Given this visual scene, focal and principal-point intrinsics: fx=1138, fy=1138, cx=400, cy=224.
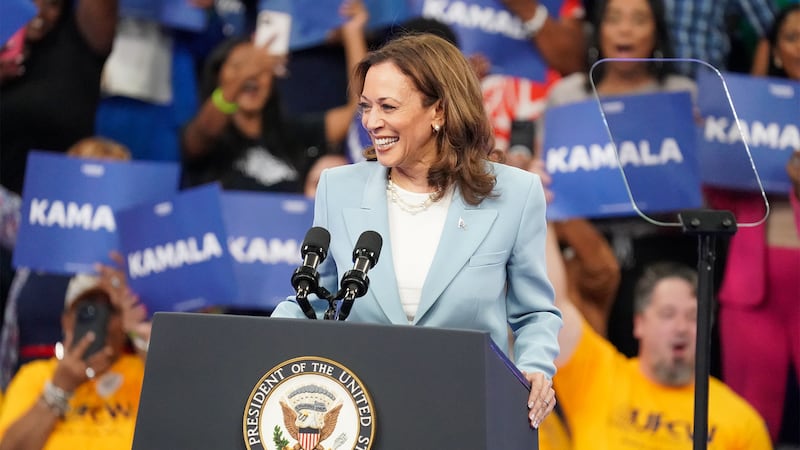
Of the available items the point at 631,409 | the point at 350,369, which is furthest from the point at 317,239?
the point at 631,409

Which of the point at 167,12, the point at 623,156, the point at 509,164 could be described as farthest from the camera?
the point at 167,12

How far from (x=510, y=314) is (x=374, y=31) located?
304 cm

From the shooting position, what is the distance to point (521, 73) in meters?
4.98

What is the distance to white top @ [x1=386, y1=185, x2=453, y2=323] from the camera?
229 centimetres

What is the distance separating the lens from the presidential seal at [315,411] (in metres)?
1.82

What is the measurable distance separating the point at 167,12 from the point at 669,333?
8.91 ft

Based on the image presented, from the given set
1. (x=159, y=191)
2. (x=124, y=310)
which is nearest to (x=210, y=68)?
(x=159, y=191)

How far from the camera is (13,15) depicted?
14.5ft

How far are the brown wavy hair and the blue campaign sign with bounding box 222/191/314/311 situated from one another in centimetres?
243

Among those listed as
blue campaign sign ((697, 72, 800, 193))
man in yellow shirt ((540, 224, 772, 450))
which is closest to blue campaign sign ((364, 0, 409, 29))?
man in yellow shirt ((540, 224, 772, 450))

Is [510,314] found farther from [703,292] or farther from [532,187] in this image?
[703,292]

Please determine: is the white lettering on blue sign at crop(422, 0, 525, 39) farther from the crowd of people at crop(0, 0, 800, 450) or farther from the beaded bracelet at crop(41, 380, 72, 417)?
the beaded bracelet at crop(41, 380, 72, 417)

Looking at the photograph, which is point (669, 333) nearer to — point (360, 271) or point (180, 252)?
point (180, 252)

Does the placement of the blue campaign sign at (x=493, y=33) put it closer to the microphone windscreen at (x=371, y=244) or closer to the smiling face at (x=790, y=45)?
the smiling face at (x=790, y=45)
